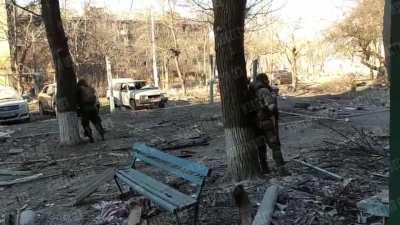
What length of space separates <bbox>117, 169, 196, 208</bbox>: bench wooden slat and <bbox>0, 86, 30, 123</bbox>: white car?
16.4 m

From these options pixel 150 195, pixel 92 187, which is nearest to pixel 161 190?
pixel 150 195

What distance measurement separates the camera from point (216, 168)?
871 cm

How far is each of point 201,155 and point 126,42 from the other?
38.5 metres

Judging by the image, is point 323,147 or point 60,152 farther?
point 60,152

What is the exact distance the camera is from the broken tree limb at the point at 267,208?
5055 mm

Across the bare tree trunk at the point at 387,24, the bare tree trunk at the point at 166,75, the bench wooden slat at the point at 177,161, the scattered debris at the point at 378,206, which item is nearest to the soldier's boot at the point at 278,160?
the bench wooden slat at the point at 177,161

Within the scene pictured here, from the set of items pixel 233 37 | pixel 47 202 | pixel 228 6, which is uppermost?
pixel 228 6

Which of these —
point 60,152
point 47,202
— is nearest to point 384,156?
point 47,202

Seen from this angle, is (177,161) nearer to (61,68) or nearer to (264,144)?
(264,144)

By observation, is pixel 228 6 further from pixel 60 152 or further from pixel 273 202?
pixel 60 152

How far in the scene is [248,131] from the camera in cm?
714

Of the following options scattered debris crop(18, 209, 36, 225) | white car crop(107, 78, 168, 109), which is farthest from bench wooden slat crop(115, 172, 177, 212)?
white car crop(107, 78, 168, 109)

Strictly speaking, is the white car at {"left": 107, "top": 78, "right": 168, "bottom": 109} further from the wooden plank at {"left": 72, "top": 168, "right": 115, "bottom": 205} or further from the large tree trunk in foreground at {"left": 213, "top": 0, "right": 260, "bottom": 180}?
the large tree trunk in foreground at {"left": 213, "top": 0, "right": 260, "bottom": 180}

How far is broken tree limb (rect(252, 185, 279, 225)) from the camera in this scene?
16.6ft
